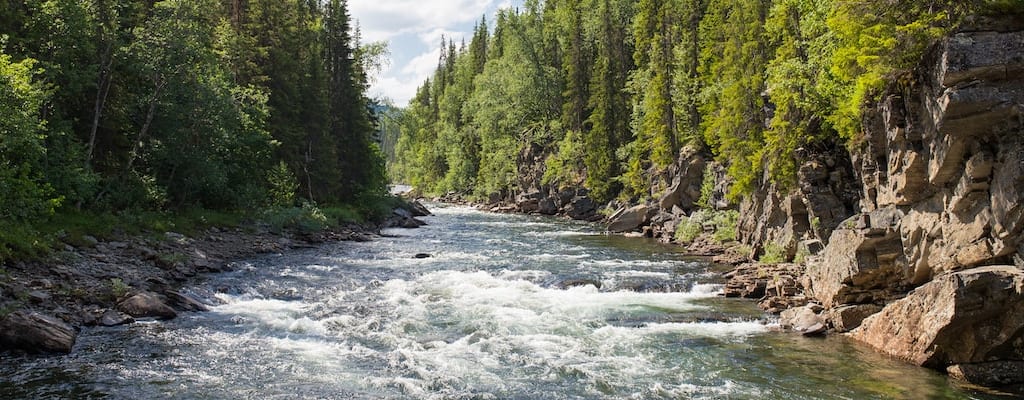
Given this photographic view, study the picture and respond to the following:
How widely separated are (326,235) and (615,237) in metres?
17.1

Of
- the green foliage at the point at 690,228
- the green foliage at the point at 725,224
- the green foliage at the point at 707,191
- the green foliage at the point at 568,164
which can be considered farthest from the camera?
the green foliage at the point at 568,164

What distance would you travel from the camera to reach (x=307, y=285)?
74.3ft

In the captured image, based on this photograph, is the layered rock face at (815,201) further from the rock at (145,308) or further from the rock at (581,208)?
the rock at (581,208)

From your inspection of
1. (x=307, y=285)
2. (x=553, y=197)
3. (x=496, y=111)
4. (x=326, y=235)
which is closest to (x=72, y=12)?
(x=307, y=285)

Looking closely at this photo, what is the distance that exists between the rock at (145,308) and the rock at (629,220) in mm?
31168

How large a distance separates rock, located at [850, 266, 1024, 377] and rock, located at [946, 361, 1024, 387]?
105mm

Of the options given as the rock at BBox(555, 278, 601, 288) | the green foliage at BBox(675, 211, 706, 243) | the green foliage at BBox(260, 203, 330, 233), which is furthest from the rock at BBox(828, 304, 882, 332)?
the green foliage at BBox(260, 203, 330, 233)

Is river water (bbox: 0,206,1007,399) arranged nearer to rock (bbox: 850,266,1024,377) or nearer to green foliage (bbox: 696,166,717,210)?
rock (bbox: 850,266,1024,377)

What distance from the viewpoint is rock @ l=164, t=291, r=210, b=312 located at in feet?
59.6

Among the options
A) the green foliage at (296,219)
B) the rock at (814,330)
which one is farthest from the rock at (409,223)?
the rock at (814,330)

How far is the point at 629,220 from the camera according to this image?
44.4m

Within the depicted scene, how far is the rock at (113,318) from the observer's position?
1570 centimetres

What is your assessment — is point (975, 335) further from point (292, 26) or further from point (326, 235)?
point (292, 26)

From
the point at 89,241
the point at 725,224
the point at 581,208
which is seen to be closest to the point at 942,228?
the point at 725,224
